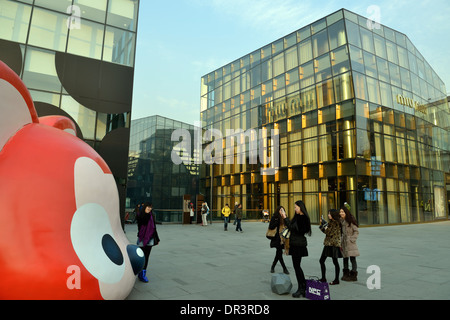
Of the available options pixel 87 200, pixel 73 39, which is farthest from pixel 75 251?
pixel 73 39

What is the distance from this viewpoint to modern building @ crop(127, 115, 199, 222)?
34.9 meters

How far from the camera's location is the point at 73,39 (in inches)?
604

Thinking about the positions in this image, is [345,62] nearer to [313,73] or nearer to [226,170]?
[313,73]

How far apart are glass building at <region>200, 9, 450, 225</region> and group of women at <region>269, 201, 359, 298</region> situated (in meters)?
16.6

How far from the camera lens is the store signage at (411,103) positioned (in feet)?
86.8

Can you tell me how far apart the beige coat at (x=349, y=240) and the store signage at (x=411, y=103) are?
24376 millimetres

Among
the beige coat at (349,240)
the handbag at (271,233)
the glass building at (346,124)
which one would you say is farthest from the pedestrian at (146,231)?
the glass building at (346,124)

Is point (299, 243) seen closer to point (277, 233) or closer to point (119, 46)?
point (277, 233)

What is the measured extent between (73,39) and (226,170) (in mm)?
23278

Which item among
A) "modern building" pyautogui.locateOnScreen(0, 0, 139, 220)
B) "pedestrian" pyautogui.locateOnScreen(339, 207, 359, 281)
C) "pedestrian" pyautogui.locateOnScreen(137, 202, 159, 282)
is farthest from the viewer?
"modern building" pyautogui.locateOnScreen(0, 0, 139, 220)

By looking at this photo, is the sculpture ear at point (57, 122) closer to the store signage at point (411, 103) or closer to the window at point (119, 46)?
the window at point (119, 46)

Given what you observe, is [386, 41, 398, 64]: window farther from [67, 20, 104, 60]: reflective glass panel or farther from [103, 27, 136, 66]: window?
[67, 20, 104, 60]: reflective glass panel

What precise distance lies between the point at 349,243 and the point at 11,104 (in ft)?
22.7

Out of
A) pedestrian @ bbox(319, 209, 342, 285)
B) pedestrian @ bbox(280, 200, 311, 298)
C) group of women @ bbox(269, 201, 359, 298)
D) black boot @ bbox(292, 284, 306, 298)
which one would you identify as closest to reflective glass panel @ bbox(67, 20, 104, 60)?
group of women @ bbox(269, 201, 359, 298)
